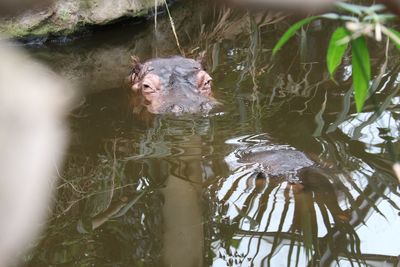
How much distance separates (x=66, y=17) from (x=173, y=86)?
7.65 feet

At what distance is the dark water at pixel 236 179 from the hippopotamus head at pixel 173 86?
0.13 m

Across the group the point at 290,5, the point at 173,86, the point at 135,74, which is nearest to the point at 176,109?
the point at 173,86

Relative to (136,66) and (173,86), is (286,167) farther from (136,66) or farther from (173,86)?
(136,66)

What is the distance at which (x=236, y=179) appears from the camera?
296 cm

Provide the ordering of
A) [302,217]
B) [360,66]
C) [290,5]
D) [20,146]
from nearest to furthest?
[360,66], [20,146], [302,217], [290,5]

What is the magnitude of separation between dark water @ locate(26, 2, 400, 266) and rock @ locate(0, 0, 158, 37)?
4.00 feet

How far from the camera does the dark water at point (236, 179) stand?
7.89 feet

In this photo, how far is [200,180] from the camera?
2990 millimetres

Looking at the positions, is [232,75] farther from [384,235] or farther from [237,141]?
[384,235]

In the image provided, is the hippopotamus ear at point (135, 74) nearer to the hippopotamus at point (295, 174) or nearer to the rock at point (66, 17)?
the rock at point (66, 17)

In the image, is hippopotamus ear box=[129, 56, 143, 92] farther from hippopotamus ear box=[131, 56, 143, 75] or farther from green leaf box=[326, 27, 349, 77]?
green leaf box=[326, 27, 349, 77]

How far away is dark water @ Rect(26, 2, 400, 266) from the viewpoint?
2.40 metres

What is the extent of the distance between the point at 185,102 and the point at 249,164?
1.23 meters

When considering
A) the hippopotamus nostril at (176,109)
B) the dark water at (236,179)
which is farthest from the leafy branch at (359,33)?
the hippopotamus nostril at (176,109)
